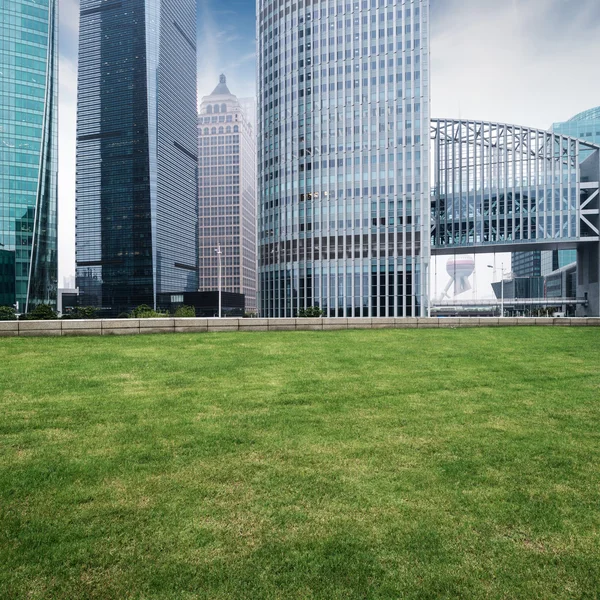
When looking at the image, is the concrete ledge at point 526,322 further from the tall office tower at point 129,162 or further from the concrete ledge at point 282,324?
the tall office tower at point 129,162

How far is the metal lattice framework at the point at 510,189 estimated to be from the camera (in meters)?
84.8

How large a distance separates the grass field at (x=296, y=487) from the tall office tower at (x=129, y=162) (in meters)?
155

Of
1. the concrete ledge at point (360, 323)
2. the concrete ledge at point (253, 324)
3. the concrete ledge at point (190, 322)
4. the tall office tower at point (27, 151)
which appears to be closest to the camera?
the concrete ledge at point (190, 322)

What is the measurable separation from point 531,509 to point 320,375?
25.8ft

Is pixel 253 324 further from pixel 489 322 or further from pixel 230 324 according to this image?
pixel 489 322

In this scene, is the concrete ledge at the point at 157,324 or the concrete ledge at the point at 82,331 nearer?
the concrete ledge at the point at 82,331

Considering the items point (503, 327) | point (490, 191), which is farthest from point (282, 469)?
point (490, 191)

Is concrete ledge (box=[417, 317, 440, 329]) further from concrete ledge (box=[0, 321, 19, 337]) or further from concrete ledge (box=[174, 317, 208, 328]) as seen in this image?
concrete ledge (box=[0, 321, 19, 337])

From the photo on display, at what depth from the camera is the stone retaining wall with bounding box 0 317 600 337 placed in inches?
773

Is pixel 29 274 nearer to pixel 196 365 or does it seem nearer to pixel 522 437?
pixel 196 365

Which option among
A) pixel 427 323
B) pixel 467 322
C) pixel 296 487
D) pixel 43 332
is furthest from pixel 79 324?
pixel 467 322

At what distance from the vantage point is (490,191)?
8881 cm

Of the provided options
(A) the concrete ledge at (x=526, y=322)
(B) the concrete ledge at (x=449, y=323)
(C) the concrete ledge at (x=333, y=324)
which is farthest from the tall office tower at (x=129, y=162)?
(A) the concrete ledge at (x=526, y=322)

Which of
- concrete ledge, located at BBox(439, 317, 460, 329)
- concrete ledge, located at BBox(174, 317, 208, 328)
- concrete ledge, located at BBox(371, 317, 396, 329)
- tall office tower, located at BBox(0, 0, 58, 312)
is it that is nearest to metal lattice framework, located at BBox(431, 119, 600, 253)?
concrete ledge, located at BBox(439, 317, 460, 329)
